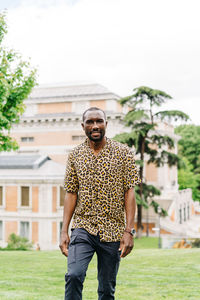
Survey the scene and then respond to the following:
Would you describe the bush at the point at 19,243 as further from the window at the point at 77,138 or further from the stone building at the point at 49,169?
the window at the point at 77,138

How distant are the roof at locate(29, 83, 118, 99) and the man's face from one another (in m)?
39.8

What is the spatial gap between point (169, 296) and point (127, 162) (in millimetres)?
2664

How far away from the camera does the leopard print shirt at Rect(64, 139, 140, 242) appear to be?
375 cm

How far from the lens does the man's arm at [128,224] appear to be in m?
3.74

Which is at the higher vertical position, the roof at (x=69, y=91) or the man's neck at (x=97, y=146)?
the roof at (x=69, y=91)

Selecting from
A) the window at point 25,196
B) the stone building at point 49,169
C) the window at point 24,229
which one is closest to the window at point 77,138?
the stone building at point 49,169

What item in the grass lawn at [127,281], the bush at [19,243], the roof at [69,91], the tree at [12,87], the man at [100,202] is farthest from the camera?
the roof at [69,91]

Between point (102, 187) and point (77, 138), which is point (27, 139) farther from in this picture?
point (102, 187)

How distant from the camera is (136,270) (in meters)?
8.07

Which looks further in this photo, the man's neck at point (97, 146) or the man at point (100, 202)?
the man's neck at point (97, 146)

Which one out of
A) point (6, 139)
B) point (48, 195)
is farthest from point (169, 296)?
point (48, 195)

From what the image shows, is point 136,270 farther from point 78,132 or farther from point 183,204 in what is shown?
point 183,204

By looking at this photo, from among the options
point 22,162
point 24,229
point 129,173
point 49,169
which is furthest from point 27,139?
point 129,173

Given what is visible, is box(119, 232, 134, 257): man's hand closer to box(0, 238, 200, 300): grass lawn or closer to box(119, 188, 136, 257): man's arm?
box(119, 188, 136, 257): man's arm
